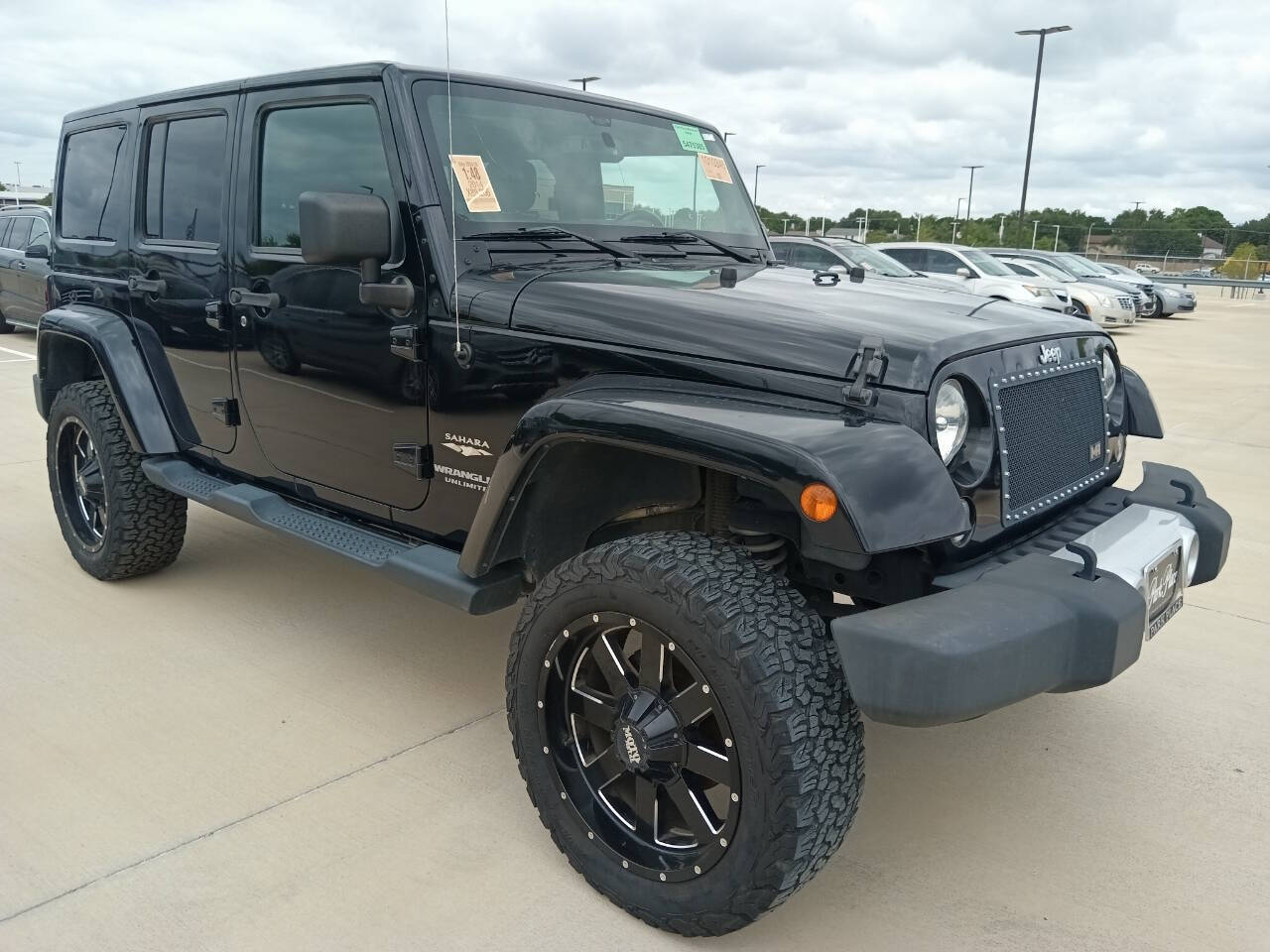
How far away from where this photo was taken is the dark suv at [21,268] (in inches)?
468

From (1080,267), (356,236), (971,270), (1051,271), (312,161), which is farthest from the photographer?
(1080,267)

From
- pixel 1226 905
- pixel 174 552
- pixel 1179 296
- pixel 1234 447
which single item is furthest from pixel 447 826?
pixel 1179 296

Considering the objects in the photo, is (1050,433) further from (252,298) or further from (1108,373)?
(252,298)

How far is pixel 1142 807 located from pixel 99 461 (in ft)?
12.8

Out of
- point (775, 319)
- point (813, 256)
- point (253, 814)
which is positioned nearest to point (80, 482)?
point (253, 814)

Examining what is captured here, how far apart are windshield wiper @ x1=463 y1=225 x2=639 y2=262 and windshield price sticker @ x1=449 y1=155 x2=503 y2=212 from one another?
78 mm

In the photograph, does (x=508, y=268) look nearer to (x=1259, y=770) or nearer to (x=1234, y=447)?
(x=1259, y=770)

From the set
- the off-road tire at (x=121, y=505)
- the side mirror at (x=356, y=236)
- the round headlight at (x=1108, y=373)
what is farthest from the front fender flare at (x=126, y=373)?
the round headlight at (x=1108, y=373)

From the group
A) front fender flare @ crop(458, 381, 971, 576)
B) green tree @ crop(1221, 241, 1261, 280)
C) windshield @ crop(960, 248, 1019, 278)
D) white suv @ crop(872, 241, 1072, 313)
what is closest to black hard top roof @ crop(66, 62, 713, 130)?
front fender flare @ crop(458, 381, 971, 576)

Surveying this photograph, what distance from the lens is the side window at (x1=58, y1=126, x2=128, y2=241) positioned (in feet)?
13.7

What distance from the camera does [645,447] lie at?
2.17 meters

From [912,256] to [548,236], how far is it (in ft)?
46.5

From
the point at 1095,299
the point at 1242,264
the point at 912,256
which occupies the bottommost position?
the point at 1095,299

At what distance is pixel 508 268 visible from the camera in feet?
9.23
